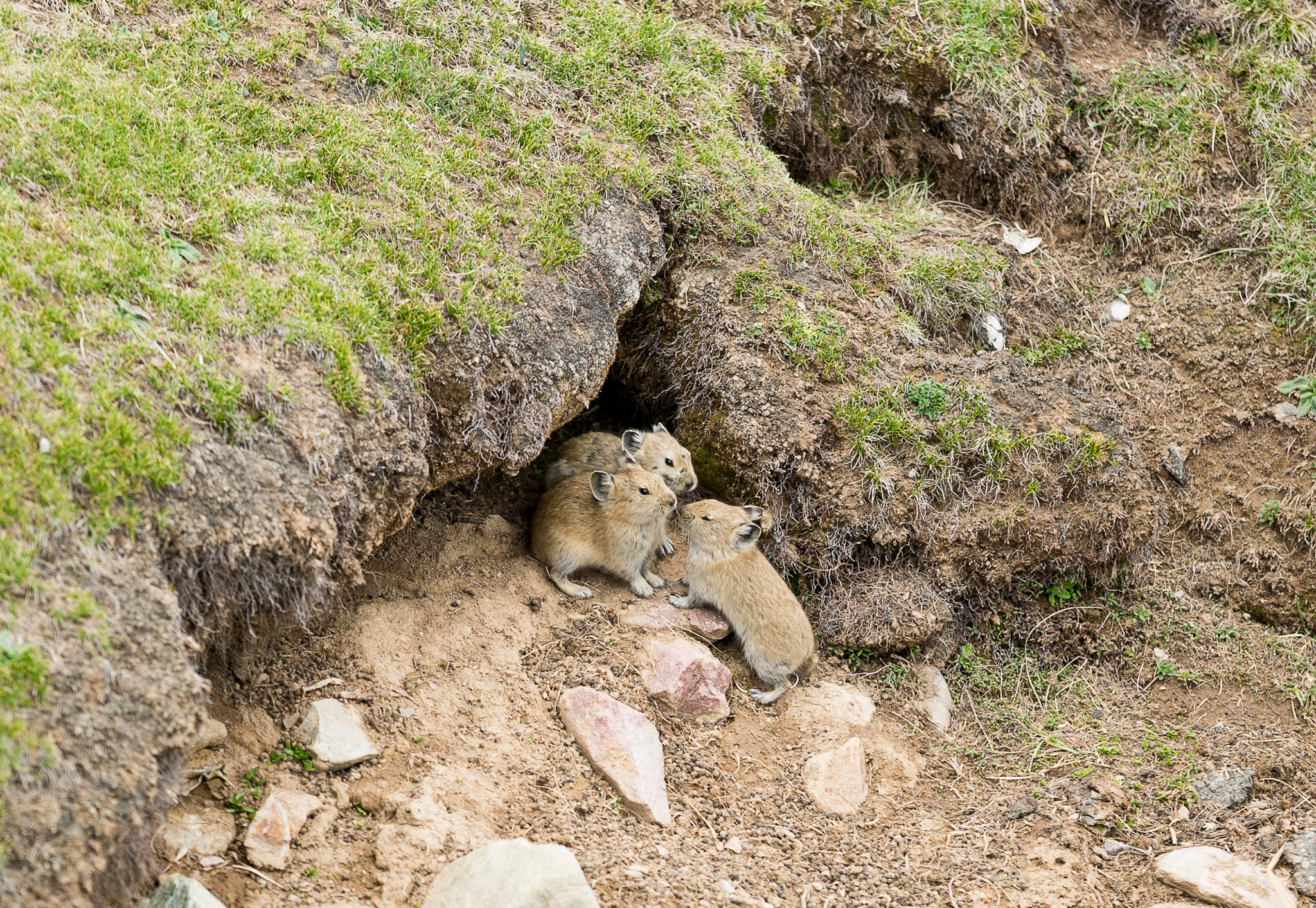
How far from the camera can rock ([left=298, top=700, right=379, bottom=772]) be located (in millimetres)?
4820

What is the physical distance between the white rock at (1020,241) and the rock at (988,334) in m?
1.11

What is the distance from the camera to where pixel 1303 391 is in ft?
26.5

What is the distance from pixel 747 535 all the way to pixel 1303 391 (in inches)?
200

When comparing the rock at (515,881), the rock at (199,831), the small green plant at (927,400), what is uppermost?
the small green plant at (927,400)

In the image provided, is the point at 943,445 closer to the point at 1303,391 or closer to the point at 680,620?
the point at 680,620

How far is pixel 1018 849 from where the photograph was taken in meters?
5.50

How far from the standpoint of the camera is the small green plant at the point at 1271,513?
25.3ft

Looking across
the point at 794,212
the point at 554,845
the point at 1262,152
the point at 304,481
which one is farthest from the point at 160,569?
the point at 1262,152

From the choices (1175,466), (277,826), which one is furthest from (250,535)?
(1175,466)

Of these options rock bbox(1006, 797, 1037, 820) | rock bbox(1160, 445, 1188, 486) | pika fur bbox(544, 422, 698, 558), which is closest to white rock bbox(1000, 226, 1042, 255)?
rock bbox(1160, 445, 1188, 486)

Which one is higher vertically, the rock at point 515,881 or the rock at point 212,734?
the rock at point 515,881

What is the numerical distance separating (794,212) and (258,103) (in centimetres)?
392

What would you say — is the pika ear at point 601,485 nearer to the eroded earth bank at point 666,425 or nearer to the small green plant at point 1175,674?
the eroded earth bank at point 666,425

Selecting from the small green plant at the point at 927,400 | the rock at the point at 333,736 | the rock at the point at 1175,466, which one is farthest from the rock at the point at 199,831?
the rock at the point at 1175,466
